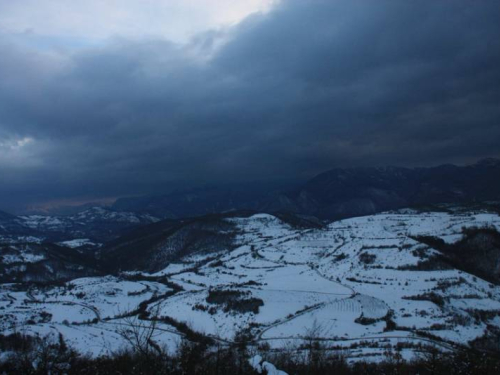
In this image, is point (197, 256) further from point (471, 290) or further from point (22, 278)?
point (471, 290)

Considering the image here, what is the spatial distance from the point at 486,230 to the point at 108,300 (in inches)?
5073

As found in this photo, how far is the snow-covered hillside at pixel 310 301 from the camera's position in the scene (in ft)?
185

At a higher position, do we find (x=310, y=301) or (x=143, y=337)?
(x=310, y=301)

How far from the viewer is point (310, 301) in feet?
254

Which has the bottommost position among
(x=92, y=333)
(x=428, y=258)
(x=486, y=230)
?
(x=92, y=333)

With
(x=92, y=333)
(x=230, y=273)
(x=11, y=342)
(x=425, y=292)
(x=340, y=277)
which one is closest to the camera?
(x=11, y=342)

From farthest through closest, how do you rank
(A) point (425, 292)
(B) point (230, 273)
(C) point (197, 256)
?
(C) point (197, 256)
(B) point (230, 273)
(A) point (425, 292)

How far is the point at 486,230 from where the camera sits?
386ft

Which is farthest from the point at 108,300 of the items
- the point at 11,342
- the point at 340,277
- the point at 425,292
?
the point at 425,292

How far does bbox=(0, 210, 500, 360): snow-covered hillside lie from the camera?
56.3 m

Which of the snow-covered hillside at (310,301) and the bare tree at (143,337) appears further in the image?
the snow-covered hillside at (310,301)

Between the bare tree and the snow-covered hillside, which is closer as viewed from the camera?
the bare tree

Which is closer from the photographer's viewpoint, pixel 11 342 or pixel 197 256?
pixel 11 342

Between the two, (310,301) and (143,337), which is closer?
(143,337)
